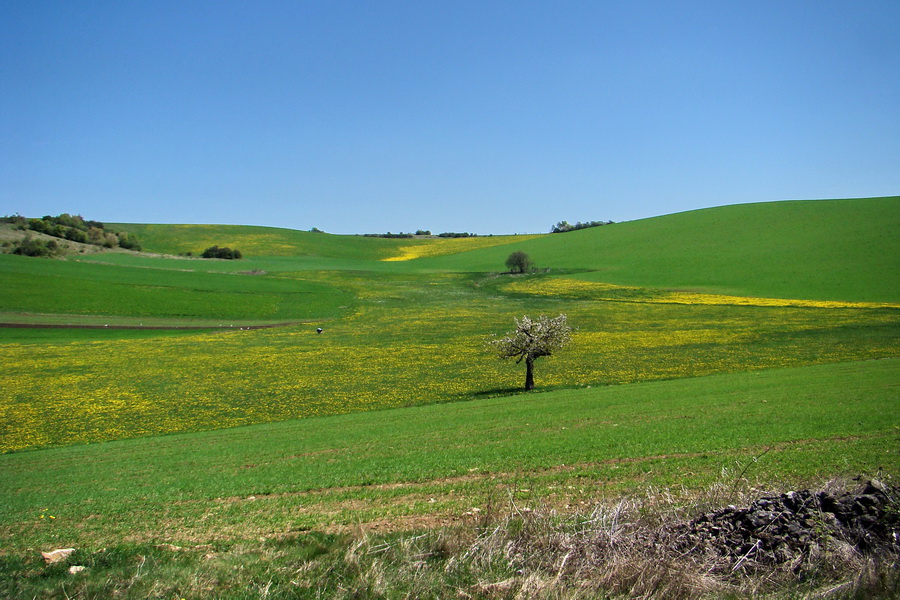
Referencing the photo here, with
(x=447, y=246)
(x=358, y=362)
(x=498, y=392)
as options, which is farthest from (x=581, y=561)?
(x=447, y=246)

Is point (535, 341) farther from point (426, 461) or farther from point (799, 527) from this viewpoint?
point (799, 527)

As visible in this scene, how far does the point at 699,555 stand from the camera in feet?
23.2

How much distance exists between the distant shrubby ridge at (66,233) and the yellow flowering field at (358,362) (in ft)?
→ 221

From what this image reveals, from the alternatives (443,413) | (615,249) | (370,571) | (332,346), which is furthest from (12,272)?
(615,249)

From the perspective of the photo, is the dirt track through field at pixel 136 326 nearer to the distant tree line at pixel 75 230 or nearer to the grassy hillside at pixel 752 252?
the grassy hillside at pixel 752 252

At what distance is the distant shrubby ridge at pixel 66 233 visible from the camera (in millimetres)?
101875

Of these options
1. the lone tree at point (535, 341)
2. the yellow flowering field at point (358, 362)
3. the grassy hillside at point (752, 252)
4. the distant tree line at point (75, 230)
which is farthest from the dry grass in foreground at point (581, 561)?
the distant tree line at point (75, 230)

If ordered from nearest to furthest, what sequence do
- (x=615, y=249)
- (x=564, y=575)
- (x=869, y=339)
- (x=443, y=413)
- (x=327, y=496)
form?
(x=564, y=575) < (x=327, y=496) < (x=443, y=413) < (x=869, y=339) < (x=615, y=249)

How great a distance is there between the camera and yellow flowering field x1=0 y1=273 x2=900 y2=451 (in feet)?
92.5

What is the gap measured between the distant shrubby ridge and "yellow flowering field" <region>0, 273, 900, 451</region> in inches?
2655

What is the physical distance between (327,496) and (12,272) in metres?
83.0

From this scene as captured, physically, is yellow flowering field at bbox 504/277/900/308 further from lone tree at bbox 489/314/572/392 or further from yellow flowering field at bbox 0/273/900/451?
lone tree at bbox 489/314/572/392

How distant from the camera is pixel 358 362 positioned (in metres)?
41.7

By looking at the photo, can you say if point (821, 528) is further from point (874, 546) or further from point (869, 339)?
point (869, 339)
